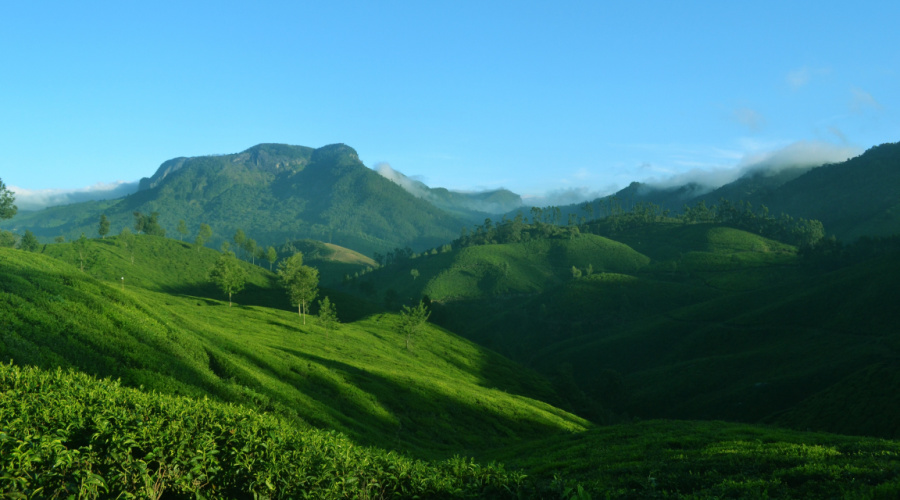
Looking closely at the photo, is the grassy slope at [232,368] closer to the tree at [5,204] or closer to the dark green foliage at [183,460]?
the dark green foliage at [183,460]

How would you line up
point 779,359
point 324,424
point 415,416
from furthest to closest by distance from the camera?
point 779,359 < point 415,416 < point 324,424

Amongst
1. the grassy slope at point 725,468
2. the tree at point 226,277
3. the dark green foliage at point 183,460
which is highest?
the dark green foliage at point 183,460

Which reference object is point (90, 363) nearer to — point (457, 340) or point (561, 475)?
point (561, 475)

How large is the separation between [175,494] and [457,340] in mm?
152664

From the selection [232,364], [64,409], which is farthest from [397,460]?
[232,364]

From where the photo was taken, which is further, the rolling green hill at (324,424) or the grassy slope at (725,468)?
the grassy slope at (725,468)

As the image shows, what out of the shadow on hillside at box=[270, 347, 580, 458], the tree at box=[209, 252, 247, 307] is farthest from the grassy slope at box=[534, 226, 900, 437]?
the tree at box=[209, 252, 247, 307]

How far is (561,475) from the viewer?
2591cm

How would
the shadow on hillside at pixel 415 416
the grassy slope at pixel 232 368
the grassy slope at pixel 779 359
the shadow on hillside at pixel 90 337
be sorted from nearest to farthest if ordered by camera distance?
the shadow on hillside at pixel 90 337, the grassy slope at pixel 232 368, the shadow on hillside at pixel 415 416, the grassy slope at pixel 779 359

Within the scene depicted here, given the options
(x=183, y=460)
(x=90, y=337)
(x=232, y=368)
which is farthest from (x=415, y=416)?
(x=183, y=460)

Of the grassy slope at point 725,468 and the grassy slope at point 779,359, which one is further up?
the grassy slope at point 725,468

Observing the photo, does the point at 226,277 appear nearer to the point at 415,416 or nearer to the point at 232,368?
the point at 415,416

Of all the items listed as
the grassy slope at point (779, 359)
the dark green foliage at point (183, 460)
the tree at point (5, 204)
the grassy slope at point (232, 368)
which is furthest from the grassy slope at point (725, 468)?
the tree at point (5, 204)

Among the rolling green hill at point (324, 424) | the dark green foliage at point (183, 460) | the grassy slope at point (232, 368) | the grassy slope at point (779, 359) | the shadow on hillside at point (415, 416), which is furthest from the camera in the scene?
the grassy slope at point (779, 359)
